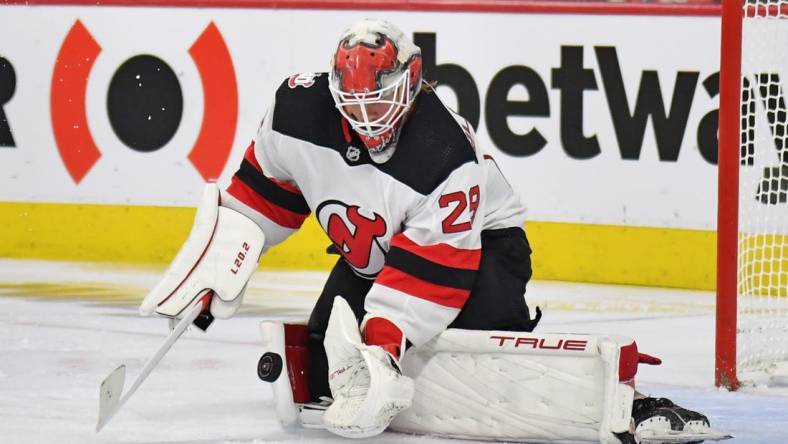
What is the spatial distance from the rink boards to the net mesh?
0.37 metres

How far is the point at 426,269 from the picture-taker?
2.52 m

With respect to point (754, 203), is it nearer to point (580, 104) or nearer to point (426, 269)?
point (580, 104)

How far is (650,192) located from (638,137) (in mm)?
179

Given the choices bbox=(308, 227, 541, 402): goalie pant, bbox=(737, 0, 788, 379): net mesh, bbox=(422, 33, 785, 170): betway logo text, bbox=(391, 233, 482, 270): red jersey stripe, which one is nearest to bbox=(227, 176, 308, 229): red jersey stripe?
bbox=(308, 227, 541, 402): goalie pant

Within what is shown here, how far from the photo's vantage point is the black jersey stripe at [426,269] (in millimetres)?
2516

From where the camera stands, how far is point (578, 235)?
4.63 m

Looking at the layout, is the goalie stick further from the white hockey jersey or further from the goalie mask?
the goalie mask

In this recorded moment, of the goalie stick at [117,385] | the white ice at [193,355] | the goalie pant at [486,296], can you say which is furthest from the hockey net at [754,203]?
the goalie stick at [117,385]

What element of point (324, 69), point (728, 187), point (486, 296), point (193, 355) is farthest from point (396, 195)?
point (324, 69)

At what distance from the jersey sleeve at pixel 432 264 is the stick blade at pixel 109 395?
1.56 feet

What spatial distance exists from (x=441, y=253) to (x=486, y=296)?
7.9 inches

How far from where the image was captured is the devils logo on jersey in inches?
104

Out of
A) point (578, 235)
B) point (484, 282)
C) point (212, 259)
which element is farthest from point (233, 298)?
point (578, 235)

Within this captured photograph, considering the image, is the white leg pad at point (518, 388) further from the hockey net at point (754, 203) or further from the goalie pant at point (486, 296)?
the hockey net at point (754, 203)
